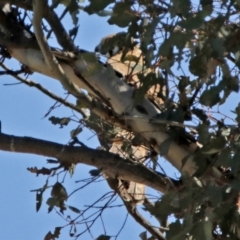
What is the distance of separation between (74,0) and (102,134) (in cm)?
47

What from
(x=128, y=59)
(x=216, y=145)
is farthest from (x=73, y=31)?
(x=216, y=145)

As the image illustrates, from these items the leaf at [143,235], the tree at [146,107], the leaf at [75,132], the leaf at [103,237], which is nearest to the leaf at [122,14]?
the tree at [146,107]

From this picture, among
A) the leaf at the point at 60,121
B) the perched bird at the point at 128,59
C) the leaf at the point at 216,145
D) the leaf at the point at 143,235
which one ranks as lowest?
the leaf at the point at 216,145

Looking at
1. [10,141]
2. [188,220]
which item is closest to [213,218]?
[188,220]

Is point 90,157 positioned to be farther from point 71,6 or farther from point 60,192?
point 71,6

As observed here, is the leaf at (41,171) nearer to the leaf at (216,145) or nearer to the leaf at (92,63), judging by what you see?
the leaf at (92,63)

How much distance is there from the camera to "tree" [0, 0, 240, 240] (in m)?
1.55

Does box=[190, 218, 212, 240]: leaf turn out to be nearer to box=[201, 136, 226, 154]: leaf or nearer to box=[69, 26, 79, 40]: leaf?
box=[201, 136, 226, 154]: leaf

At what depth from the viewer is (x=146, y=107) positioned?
1.92m

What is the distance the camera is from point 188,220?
1533 mm

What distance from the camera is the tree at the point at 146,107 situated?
1553 millimetres

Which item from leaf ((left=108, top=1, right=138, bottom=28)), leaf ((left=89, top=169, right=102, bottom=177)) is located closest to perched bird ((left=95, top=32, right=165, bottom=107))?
leaf ((left=108, top=1, right=138, bottom=28))

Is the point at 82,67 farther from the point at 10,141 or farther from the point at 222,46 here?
the point at 222,46

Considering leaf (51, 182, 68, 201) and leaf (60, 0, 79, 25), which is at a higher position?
leaf (60, 0, 79, 25)
